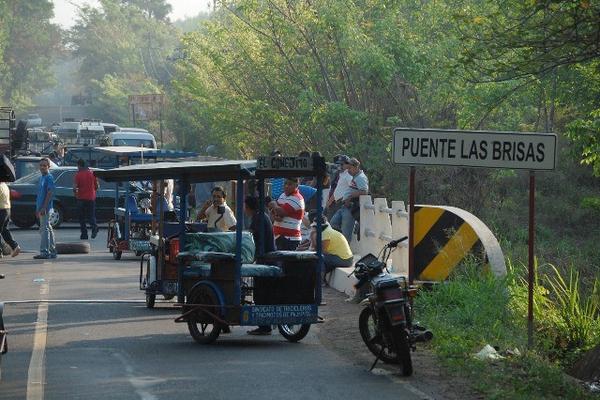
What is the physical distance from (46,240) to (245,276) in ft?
40.7

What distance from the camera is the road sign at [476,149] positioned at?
1297 cm

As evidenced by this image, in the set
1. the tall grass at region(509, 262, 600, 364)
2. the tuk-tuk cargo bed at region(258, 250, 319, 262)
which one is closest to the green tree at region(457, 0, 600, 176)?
the tall grass at region(509, 262, 600, 364)

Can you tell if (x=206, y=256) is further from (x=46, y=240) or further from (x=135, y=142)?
(x=135, y=142)

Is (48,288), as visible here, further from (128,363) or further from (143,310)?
(128,363)

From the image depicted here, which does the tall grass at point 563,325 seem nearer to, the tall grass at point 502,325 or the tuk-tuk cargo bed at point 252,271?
the tall grass at point 502,325

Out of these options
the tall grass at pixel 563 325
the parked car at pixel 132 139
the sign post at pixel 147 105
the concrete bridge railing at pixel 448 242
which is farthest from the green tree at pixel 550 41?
the sign post at pixel 147 105

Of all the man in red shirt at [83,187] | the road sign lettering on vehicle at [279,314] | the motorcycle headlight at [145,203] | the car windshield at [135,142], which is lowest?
the road sign lettering on vehicle at [279,314]

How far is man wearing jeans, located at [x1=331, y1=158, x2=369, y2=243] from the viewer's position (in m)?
21.4

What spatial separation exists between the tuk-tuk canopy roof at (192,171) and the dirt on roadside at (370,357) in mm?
2118

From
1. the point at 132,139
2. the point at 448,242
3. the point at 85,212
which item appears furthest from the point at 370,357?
the point at 132,139

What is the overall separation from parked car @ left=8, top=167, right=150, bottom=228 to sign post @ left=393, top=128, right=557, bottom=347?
21.0 metres

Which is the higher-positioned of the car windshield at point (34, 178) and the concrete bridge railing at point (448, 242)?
the car windshield at point (34, 178)

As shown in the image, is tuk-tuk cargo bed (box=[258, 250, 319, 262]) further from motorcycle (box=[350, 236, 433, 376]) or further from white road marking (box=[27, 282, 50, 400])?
white road marking (box=[27, 282, 50, 400])

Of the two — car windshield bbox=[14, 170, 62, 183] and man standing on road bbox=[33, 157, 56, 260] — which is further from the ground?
car windshield bbox=[14, 170, 62, 183]
